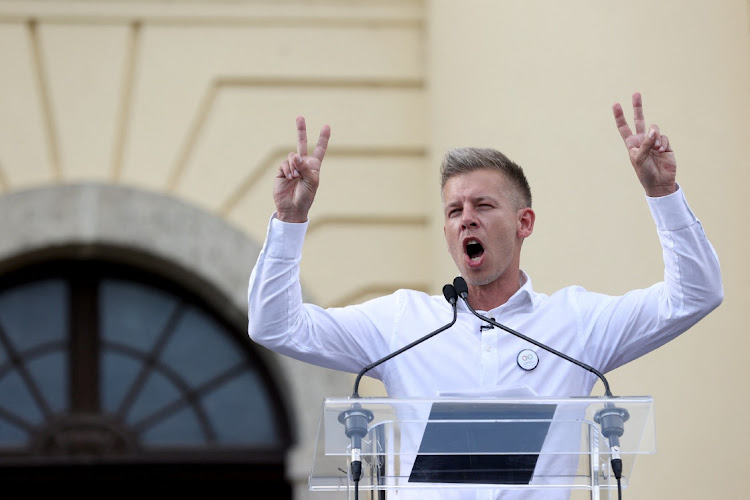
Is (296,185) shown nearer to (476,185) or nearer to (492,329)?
(476,185)

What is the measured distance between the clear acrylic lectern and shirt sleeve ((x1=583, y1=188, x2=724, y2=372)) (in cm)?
43

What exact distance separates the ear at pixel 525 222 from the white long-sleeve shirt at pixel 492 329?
14 cm

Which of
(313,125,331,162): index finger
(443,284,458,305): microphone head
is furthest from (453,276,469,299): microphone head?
(313,125,331,162): index finger

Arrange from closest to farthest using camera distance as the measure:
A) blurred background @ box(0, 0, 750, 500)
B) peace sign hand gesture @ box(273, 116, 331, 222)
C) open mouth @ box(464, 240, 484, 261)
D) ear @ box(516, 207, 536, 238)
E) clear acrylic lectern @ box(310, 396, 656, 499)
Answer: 1. clear acrylic lectern @ box(310, 396, 656, 499)
2. peace sign hand gesture @ box(273, 116, 331, 222)
3. open mouth @ box(464, 240, 484, 261)
4. ear @ box(516, 207, 536, 238)
5. blurred background @ box(0, 0, 750, 500)

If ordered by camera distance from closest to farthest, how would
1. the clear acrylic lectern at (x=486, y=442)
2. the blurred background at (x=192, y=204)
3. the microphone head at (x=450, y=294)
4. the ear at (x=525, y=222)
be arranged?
the clear acrylic lectern at (x=486, y=442)
the microphone head at (x=450, y=294)
the ear at (x=525, y=222)
the blurred background at (x=192, y=204)

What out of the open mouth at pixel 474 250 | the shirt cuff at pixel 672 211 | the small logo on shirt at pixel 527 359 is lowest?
the small logo on shirt at pixel 527 359

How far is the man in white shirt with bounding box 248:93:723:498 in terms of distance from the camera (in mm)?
2846

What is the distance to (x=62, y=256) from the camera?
6.32 metres

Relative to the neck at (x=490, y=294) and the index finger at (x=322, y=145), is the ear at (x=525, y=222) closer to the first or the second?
the neck at (x=490, y=294)

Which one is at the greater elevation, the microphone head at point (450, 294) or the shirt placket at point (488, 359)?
the microphone head at point (450, 294)

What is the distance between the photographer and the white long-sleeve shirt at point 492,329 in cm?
286

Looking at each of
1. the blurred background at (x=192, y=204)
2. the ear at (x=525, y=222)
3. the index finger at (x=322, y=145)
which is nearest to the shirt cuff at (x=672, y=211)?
the ear at (x=525, y=222)

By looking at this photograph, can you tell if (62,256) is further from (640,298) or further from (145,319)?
(640,298)

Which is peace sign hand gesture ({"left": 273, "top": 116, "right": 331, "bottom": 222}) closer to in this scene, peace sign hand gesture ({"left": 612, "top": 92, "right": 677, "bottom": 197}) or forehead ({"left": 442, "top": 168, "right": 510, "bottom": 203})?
forehead ({"left": 442, "top": 168, "right": 510, "bottom": 203})
